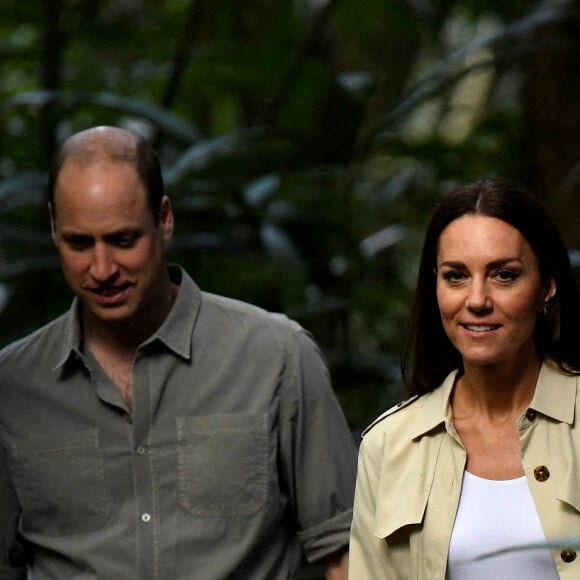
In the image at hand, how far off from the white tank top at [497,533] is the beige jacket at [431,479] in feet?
0.05

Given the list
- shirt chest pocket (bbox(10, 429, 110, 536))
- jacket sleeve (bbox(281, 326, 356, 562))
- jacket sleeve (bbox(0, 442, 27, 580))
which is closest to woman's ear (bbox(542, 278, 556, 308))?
jacket sleeve (bbox(281, 326, 356, 562))

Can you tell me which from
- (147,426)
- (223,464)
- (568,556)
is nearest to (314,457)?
(223,464)

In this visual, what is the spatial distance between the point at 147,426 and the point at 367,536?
547 mm

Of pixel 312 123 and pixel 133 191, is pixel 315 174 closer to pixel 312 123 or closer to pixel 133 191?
pixel 312 123

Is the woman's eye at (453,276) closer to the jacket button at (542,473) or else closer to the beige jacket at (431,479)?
the beige jacket at (431,479)

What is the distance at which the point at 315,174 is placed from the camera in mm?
3684

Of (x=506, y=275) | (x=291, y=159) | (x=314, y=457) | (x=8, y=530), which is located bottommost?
(x=8, y=530)

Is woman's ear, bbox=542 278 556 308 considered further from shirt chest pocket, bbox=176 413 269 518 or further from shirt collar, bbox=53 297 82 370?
shirt collar, bbox=53 297 82 370

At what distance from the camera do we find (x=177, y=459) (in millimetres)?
2443

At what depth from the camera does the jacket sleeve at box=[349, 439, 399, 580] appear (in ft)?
6.78

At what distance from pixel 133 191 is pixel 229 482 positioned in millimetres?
569

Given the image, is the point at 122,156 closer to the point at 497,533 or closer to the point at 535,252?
the point at 535,252

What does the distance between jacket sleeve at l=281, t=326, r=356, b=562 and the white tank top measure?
538mm

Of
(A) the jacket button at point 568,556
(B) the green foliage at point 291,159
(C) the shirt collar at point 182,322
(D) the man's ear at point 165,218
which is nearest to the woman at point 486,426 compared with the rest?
(A) the jacket button at point 568,556
